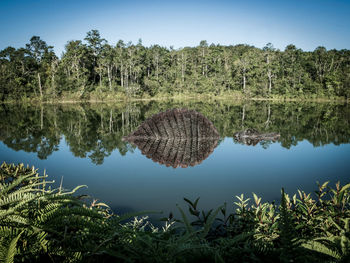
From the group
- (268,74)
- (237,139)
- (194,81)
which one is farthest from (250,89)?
(237,139)

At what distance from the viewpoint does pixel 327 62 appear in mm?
38344

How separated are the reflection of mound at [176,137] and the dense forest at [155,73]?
24554mm

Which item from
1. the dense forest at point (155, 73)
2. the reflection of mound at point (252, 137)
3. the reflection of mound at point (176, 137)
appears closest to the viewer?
the reflection of mound at point (176, 137)

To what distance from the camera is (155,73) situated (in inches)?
1522

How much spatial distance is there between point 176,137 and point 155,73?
36041 mm

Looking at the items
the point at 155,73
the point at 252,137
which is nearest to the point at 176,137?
the point at 252,137

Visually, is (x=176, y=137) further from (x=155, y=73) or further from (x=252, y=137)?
(x=155, y=73)

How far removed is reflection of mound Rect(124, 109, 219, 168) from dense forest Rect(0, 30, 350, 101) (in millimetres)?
24554

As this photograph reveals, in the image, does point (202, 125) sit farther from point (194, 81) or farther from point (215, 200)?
point (194, 81)

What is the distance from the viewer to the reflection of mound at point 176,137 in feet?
11.7

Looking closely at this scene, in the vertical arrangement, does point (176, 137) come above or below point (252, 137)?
above

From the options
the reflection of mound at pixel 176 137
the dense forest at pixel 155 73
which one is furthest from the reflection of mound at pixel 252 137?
the dense forest at pixel 155 73

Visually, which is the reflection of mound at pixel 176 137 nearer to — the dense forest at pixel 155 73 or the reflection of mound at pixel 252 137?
the reflection of mound at pixel 252 137

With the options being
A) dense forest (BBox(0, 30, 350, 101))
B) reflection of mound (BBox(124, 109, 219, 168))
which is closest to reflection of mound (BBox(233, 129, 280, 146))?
reflection of mound (BBox(124, 109, 219, 168))
